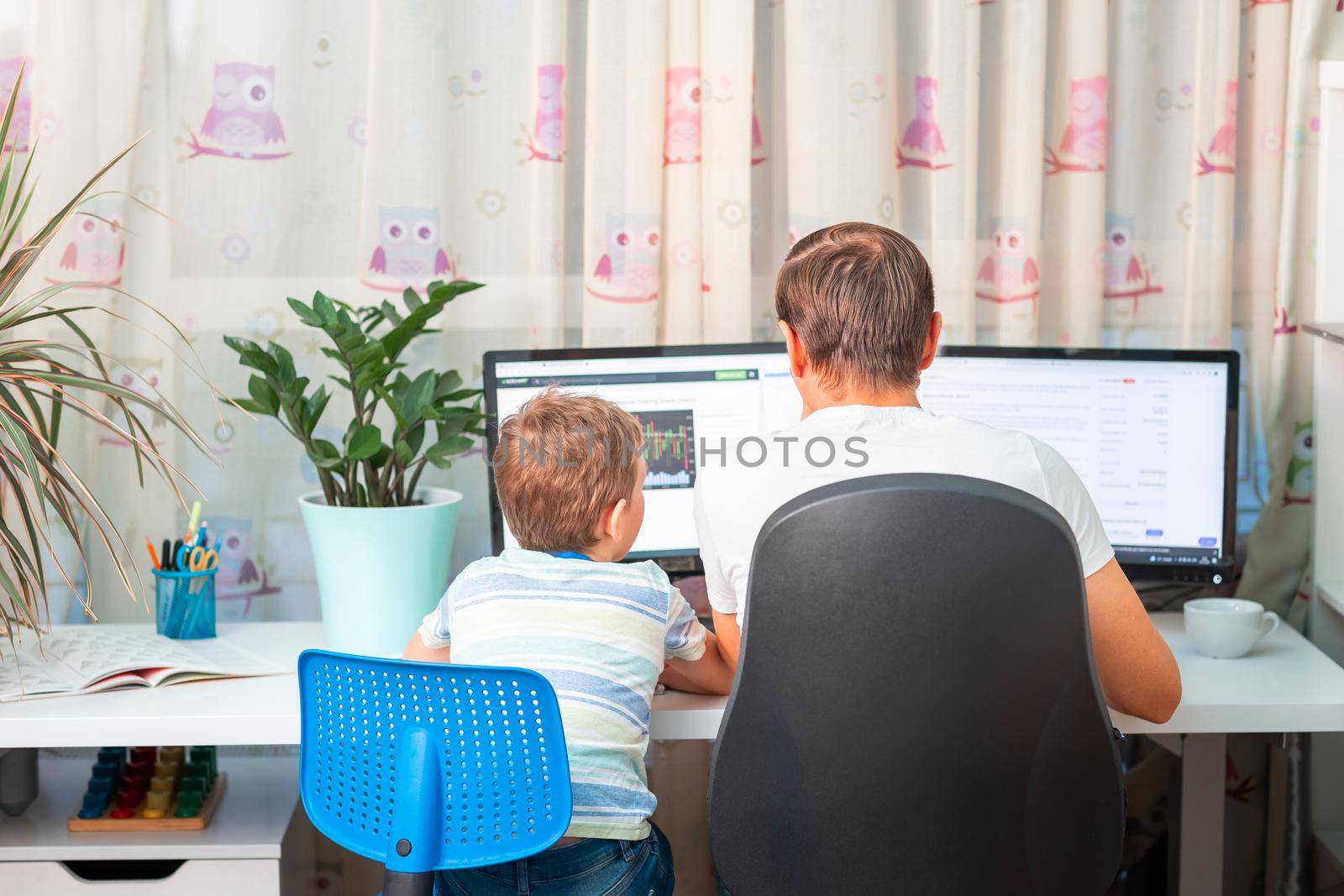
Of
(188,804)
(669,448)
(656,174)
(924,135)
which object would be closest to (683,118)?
(656,174)

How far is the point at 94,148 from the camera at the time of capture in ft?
6.06

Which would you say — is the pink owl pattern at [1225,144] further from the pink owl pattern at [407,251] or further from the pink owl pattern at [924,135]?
the pink owl pattern at [407,251]

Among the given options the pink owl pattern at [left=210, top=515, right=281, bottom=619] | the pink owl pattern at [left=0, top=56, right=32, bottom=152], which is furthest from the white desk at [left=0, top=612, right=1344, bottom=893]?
the pink owl pattern at [left=0, top=56, right=32, bottom=152]

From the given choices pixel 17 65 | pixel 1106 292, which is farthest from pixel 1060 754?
pixel 17 65

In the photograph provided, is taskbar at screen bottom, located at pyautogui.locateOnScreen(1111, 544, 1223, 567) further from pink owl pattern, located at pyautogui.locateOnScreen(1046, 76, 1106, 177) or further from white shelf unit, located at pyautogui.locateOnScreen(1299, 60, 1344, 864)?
pink owl pattern, located at pyautogui.locateOnScreen(1046, 76, 1106, 177)

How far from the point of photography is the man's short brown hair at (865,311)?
3.82 feet

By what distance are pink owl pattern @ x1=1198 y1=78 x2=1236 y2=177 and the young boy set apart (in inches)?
43.7

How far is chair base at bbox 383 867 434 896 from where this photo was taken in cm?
114

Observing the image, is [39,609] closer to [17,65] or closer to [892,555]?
[17,65]

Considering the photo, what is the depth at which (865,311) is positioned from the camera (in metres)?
1.16

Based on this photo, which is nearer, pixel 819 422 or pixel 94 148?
pixel 819 422

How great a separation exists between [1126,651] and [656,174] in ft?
3.37

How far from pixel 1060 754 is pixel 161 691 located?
1.04 m

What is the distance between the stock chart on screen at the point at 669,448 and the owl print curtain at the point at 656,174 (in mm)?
205
